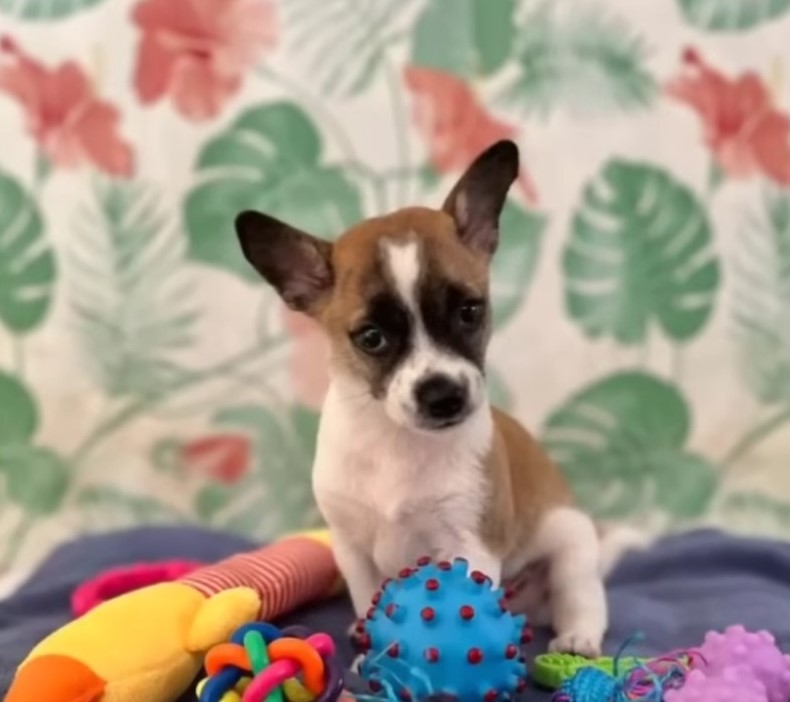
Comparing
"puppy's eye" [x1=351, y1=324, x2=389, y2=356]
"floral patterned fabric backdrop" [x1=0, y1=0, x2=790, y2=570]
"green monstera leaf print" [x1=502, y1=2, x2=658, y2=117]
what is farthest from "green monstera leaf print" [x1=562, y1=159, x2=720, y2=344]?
"puppy's eye" [x1=351, y1=324, x2=389, y2=356]

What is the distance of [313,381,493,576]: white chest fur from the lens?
1536mm

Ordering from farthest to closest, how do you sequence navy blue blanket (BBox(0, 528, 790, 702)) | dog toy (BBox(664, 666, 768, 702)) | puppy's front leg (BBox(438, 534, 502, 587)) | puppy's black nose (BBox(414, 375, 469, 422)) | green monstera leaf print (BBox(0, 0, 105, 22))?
green monstera leaf print (BBox(0, 0, 105, 22)), navy blue blanket (BBox(0, 528, 790, 702)), puppy's front leg (BBox(438, 534, 502, 587)), puppy's black nose (BBox(414, 375, 469, 422)), dog toy (BBox(664, 666, 768, 702))

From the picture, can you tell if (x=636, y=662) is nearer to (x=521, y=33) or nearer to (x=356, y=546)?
(x=356, y=546)

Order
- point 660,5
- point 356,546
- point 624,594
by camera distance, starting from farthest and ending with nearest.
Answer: point 660,5 < point 624,594 < point 356,546

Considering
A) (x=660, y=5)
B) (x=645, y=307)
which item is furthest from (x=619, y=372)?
(x=660, y=5)

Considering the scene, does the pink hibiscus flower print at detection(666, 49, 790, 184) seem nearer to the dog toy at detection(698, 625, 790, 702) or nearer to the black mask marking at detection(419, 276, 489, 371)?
the black mask marking at detection(419, 276, 489, 371)

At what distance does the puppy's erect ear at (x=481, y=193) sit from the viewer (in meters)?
1.56

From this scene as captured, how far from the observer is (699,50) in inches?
86.1

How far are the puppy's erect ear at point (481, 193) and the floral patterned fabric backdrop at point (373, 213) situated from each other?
24.3 inches

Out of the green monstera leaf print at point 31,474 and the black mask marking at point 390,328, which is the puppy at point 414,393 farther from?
the green monstera leaf print at point 31,474

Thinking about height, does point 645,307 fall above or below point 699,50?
below

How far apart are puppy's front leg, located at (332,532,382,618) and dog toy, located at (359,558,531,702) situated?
9.8 inches

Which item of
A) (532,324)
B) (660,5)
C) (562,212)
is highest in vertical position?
(660,5)

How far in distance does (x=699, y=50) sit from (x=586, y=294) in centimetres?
46
